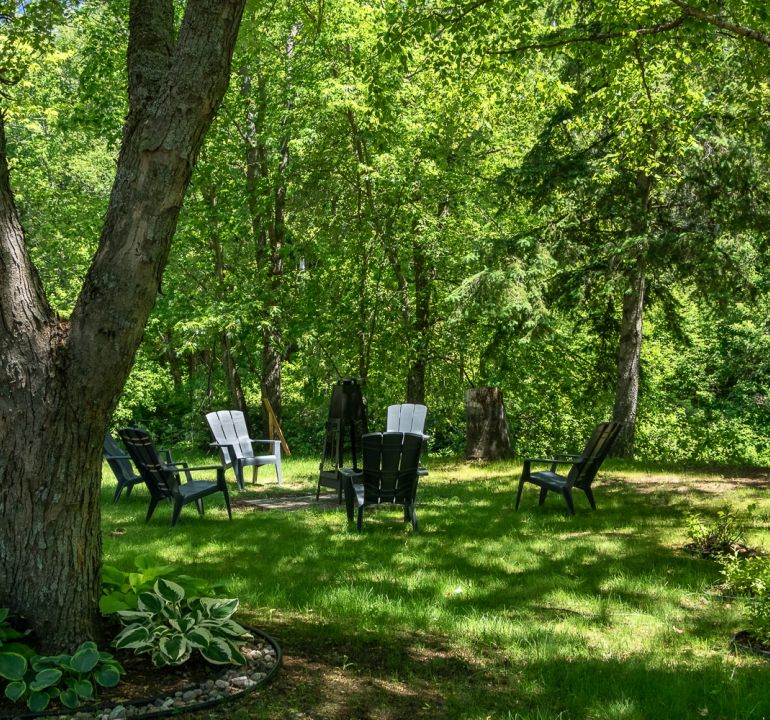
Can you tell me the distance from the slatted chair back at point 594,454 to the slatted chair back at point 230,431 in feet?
15.0

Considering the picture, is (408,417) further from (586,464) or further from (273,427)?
(273,427)

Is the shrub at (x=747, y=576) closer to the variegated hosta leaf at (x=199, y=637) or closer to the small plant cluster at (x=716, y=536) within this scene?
the small plant cluster at (x=716, y=536)

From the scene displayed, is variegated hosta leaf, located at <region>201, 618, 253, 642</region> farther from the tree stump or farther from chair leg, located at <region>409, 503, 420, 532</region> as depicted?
the tree stump

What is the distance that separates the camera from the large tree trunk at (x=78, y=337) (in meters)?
3.43

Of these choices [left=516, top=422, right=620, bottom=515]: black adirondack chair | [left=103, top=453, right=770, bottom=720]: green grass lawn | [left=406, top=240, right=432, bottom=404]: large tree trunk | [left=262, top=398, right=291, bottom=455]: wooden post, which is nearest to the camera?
[left=103, top=453, right=770, bottom=720]: green grass lawn

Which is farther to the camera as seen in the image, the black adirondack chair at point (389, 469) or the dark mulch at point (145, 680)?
the black adirondack chair at point (389, 469)

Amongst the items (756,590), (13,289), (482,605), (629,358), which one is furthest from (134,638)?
(629,358)

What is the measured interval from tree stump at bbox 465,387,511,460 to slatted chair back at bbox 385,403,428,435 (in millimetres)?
1916

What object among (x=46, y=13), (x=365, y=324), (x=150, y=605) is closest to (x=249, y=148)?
(x=365, y=324)

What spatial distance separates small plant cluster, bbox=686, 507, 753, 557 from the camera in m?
6.30

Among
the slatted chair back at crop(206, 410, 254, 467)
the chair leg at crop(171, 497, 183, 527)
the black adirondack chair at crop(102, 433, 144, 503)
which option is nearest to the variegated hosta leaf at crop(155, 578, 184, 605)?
the chair leg at crop(171, 497, 183, 527)

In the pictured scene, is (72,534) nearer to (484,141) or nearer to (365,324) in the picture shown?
(365,324)

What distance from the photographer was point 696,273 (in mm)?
12641

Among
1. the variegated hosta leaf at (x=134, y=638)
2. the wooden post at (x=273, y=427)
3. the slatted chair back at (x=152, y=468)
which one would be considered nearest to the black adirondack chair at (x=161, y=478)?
the slatted chair back at (x=152, y=468)
